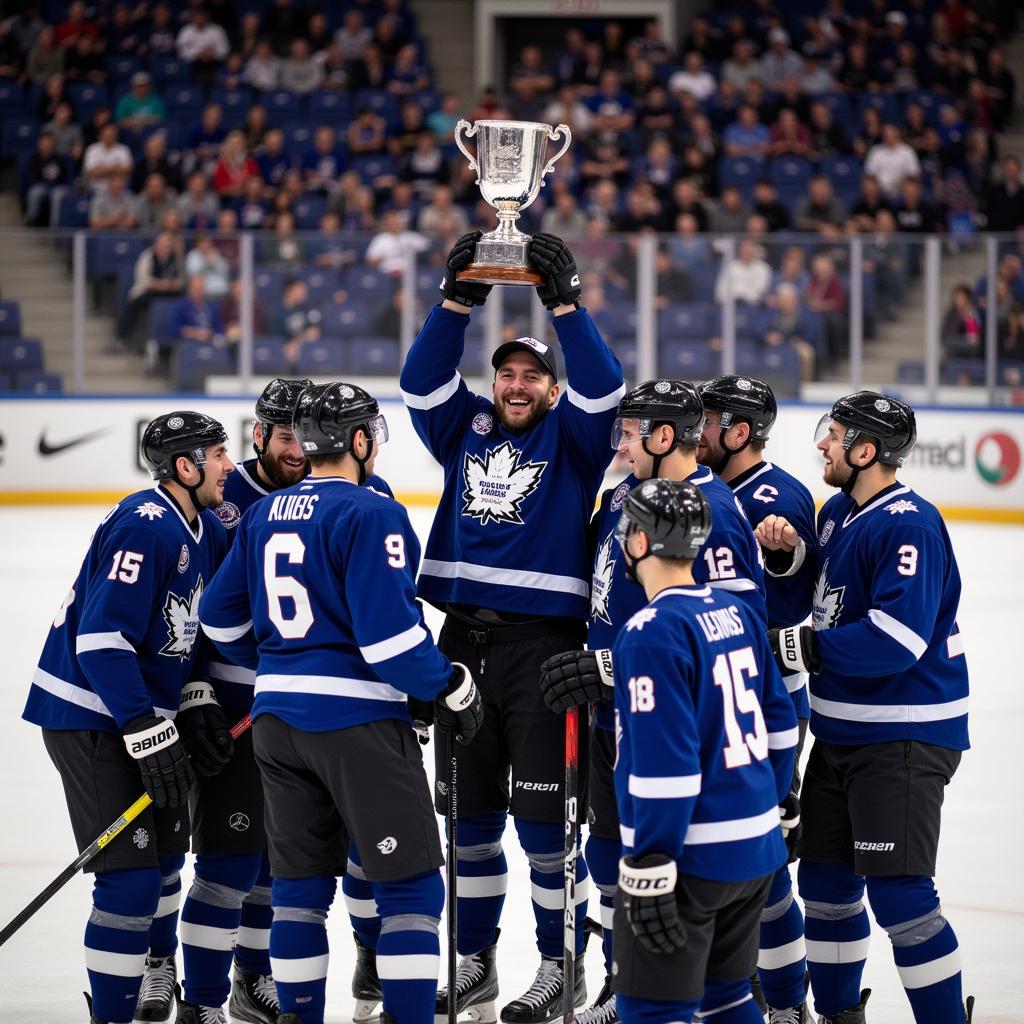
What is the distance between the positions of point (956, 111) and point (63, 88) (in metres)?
8.32

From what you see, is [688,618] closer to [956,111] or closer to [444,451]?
[444,451]

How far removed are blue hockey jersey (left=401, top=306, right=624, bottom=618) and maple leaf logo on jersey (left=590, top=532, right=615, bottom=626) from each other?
13 cm

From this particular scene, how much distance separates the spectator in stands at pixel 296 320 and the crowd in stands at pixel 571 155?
17mm

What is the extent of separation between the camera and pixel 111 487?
13.3 meters

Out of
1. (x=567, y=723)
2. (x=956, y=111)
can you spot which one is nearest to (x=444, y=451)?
(x=567, y=723)

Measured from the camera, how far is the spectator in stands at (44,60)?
16344 millimetres

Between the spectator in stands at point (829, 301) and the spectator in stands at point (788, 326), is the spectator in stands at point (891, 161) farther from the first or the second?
the spectator in stands at point (788, 326)

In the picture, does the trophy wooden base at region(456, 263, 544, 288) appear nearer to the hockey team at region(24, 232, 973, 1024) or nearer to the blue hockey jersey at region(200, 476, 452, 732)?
the hockey team at region(24, 232, 973, 1024)

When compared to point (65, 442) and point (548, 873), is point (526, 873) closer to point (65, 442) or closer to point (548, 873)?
point (548, 873)

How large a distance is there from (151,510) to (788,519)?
1453 mm

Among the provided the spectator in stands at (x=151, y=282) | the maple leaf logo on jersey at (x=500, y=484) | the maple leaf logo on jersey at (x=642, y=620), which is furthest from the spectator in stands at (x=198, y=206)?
the maple leaf logo on jersey at (x=642, y=620)

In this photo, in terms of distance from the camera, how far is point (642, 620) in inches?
117

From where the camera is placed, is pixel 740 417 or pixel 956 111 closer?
pixel 740 417

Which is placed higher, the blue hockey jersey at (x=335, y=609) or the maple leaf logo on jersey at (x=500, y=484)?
the maple leaf logo on jersey at (x=500, y=484)
